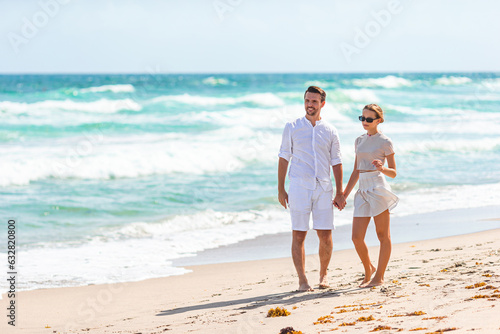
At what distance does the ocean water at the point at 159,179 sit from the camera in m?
7.98

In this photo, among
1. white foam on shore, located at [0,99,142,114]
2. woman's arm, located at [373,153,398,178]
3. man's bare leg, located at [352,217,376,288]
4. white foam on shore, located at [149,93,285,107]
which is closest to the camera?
woman's arm, located at [373,153,398,178]

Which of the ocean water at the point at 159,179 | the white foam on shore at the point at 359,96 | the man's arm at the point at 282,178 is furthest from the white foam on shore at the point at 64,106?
the man's arm at the point at 282,178

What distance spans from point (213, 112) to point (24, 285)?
73.0 ft

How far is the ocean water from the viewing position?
7984 millimetres

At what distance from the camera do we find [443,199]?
1096cm

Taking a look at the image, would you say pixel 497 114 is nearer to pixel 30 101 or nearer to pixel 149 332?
pixel 30 101

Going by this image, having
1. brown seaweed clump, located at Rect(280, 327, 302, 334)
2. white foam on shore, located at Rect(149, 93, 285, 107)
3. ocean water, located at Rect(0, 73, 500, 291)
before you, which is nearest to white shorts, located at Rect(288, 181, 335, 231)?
brown seaweed clump, located at Rect(280, 327, 302, 334)

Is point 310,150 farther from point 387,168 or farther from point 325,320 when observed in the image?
point 325,320

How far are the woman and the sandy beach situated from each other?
385mm

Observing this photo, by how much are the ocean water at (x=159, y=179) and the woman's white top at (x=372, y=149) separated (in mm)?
2973

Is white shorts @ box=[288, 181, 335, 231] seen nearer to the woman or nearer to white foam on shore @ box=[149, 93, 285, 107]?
the woman

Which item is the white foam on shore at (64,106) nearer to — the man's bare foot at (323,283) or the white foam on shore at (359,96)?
the white foam on shore at (359,96)

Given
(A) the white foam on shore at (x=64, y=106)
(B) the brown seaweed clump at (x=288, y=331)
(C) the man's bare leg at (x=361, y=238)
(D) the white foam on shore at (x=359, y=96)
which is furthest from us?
(D) the white foam on shore at (x=359, y=96)

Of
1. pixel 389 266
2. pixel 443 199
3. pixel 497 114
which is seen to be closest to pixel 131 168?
pixel 443 199
